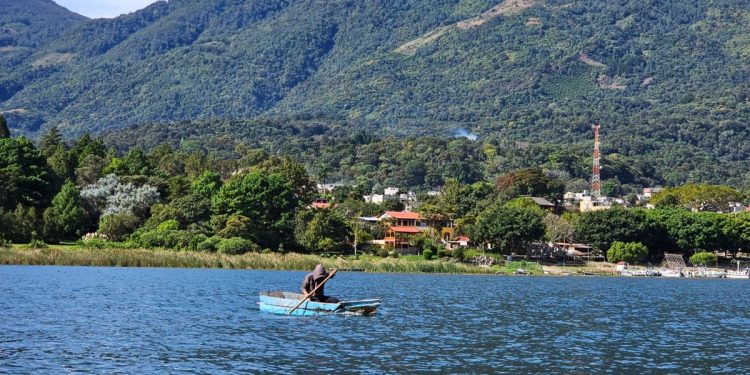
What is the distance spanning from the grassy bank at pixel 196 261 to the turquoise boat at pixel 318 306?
3976 centimetres

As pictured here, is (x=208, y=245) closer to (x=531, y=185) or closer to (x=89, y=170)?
(x=89, y=170)

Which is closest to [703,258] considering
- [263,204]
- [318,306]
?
[263,204]

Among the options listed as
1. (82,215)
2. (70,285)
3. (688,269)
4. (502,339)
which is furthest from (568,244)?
(502,339)

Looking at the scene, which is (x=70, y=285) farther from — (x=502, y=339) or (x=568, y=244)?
(x=568, y=244)

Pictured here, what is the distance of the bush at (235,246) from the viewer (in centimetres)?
10100

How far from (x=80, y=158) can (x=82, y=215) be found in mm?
30233

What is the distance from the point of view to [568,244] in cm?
13162

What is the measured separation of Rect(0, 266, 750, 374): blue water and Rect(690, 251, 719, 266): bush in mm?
52897

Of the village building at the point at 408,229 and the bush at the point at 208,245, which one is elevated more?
the village building at the point at 408,229

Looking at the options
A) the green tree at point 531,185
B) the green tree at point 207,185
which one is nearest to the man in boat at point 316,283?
the green tree at point 207,185

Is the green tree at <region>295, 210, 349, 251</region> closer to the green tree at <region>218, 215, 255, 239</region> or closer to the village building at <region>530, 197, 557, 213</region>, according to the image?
the green tree at <region>218, 215, 255, 239</region>

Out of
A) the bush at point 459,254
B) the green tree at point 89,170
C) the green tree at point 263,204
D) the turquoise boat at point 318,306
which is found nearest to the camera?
the turquoise boat at point 318,306

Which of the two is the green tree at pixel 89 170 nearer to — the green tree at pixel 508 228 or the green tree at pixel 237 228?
the green tree at pixel 237 228

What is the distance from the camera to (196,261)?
9275 cm
